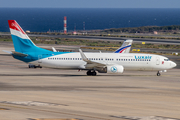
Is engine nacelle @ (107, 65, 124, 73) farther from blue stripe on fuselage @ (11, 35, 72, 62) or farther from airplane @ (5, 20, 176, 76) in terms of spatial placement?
blue stripe on fuselage @ (11, 35, 72, 62)

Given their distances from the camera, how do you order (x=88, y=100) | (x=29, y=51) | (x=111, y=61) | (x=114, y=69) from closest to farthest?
(x=88, y=100)
(x=114, y=69)
(x=29, y=51)
(x=111, y=61)

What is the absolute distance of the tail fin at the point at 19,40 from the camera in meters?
51.1

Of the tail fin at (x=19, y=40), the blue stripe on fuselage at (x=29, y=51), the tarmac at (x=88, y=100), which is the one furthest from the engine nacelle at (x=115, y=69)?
the tail fin at (x=19, y=40)

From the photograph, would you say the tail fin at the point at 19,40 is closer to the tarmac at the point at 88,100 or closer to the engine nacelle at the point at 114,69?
the tarmac at the point at 88,100

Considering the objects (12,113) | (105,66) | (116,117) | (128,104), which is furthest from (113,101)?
(105,66)

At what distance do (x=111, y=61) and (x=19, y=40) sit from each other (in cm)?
1455

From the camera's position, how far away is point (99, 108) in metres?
25.2

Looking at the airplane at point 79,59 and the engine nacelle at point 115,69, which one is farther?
the airplane at point 79,59

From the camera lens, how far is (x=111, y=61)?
51281mm

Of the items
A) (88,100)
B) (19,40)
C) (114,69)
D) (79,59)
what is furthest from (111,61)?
(88,100)

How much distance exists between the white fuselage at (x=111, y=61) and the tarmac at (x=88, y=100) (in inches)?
228

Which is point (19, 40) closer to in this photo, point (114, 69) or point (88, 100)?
point (114, 69)

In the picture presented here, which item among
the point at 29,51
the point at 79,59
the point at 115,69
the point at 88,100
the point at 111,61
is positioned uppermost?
the point at 29,51

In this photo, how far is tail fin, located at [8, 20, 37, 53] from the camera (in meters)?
51.1
